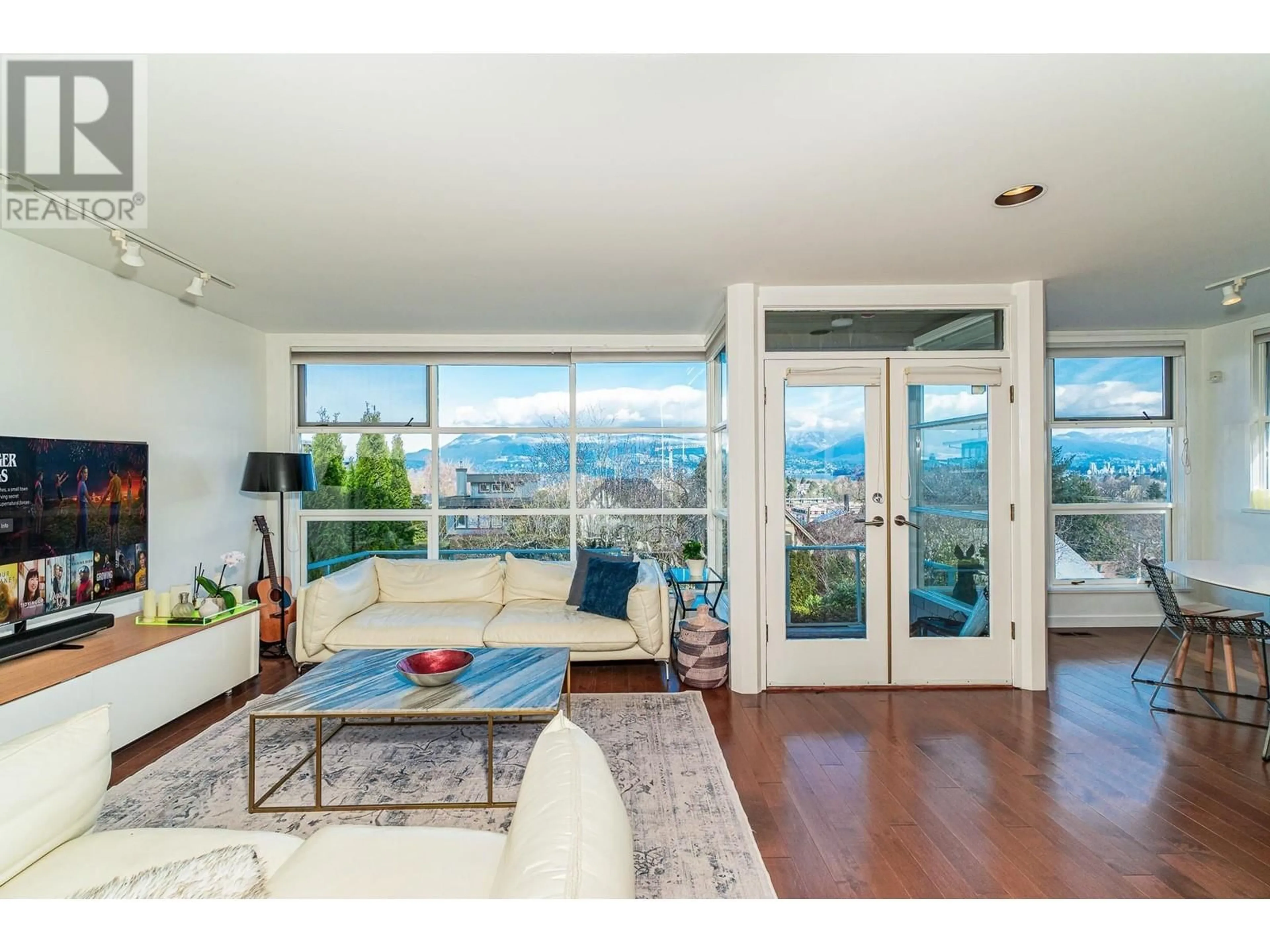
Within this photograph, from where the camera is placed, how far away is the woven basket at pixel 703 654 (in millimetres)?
3721

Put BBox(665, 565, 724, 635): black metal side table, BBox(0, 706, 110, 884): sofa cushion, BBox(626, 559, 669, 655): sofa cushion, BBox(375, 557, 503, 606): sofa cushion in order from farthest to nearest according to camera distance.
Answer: BBox(375, 557, 503, 606): sofa cushion, BBox(665, 565, 724, 635): black metal side table, BBox(626, 559, 669, 655): sofa cushion, BBox(0, 706, 110, 884): sofa cushion

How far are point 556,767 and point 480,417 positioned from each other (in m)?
4.29

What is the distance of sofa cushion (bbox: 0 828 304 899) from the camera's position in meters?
1.27

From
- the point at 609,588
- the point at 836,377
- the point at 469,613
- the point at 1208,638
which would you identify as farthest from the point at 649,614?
the point at 1208,638

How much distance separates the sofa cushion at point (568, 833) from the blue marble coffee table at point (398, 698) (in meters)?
1.12

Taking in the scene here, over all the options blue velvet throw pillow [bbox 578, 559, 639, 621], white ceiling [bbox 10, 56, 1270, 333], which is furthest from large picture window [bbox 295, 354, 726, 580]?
white ceiling [bbox 10, 56, 1270, 333]

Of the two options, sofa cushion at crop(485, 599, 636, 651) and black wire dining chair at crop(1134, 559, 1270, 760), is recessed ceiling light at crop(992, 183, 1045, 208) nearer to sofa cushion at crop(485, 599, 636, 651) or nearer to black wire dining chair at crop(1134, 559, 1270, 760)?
black wire dining chair at crop(1134, 559, 1270, 760)

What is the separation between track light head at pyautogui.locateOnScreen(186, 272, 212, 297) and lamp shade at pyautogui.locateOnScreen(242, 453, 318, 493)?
1312mm

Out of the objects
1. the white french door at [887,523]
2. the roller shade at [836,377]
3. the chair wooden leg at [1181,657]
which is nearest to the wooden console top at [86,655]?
the white french door at [887,523]

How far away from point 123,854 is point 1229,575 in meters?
5.10

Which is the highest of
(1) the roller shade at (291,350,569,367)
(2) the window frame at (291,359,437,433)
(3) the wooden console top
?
(1) the roller shade at (291,350,569,367)

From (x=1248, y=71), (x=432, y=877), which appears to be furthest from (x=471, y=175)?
(x=1248, y=71)

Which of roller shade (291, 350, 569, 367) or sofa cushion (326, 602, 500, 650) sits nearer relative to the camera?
sofa cushion (326, 602, 500, 650)

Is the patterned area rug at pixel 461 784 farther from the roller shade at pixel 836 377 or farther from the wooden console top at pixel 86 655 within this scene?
the roller shade at pixel 836 377
